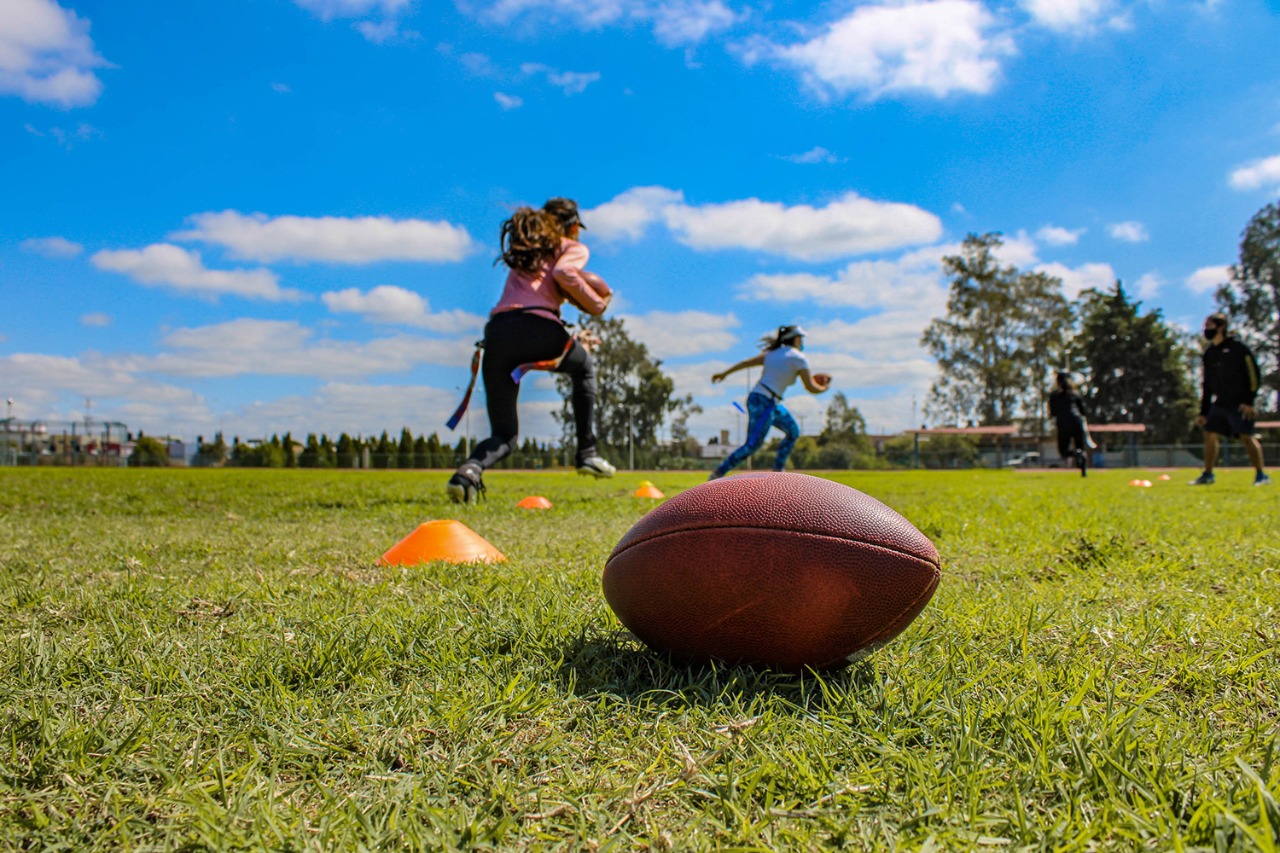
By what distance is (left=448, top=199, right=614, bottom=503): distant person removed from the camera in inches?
266

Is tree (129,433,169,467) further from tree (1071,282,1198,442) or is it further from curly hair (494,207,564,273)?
tree (1071,282,1198,442)

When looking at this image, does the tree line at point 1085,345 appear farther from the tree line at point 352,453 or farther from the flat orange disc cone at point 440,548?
the flat orange disc cone at point 440,548

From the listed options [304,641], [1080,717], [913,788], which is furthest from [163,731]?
[1080,717]

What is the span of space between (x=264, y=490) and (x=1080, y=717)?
31.4ft

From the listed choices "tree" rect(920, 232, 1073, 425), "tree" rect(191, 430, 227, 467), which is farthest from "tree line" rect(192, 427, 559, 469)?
"tree" rect(920, 232, 1073, 425)

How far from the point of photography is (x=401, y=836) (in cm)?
119

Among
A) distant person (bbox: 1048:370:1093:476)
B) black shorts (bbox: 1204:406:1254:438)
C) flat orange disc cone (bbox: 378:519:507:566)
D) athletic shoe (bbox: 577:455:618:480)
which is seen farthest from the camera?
distant person (bbox: 1048:370:1093:476)

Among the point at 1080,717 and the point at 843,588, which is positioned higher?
the point at 843,588

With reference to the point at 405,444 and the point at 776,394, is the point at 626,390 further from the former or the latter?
the point at 776,394

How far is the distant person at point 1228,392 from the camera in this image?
10.7m

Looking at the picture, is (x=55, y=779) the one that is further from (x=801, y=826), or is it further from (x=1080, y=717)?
(x=1080, y=717)

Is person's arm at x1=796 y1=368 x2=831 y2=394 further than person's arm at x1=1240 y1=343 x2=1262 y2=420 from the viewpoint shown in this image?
No

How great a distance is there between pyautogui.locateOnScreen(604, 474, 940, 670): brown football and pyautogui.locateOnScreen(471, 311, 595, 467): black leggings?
498 cm

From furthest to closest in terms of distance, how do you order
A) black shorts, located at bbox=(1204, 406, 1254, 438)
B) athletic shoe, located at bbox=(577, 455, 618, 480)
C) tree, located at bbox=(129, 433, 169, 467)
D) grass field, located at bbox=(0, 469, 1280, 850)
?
1. tree, located at bbox=(129, 433, 169, 467)
2. black shorts, located at bbox=(1204, 406, 1254, 438)
3. athletic shoe, located at bbox=(577, 455, 618, 480)
4. grass field, located at bbox=(0, 469, 1280, 850)
